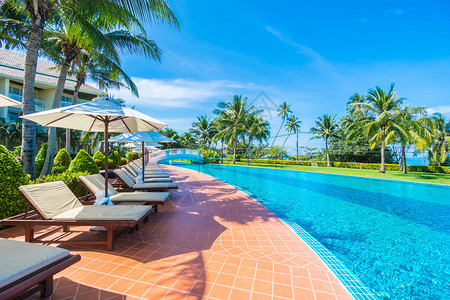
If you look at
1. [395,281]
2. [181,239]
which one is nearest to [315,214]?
[395,281]

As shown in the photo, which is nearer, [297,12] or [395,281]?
[395,281]

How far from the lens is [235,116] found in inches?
1094

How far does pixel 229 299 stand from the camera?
2178mm

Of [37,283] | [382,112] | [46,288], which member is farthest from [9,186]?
[382,112]

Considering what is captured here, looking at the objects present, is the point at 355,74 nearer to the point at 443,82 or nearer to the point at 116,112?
the point at 443,82

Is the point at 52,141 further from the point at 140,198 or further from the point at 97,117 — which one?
the point at 140,198

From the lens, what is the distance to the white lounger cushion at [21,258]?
5.41ft

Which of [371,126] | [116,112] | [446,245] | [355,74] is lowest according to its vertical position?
[446,245]

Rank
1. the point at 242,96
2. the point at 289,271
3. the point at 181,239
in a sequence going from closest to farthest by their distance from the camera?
the point at 289,271
the point at 181,239
the point at 242,96

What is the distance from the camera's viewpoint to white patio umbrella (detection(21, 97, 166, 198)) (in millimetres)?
3635

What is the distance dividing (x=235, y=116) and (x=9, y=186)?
2505 centimetres

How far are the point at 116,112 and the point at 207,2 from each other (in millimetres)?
9068

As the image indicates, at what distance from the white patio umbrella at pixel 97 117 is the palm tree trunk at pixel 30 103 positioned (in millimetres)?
1551

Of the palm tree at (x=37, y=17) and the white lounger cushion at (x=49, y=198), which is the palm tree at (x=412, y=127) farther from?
the white lounger cushion at (x=49, y=198)
